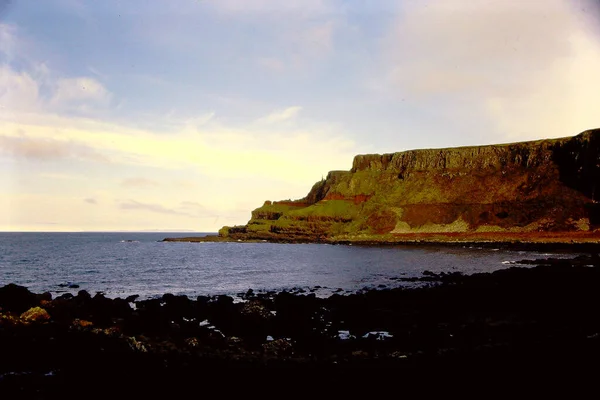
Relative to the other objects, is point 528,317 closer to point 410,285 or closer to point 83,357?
point 410,285

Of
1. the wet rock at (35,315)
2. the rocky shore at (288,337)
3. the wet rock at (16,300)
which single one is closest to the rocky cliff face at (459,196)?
the rocky shore at (288,337)

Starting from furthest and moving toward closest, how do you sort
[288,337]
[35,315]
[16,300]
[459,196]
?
[459,196]
[16,300]
[288,337]
[35,315]

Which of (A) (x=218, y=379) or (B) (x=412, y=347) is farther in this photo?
(B) (x=412, y=347)

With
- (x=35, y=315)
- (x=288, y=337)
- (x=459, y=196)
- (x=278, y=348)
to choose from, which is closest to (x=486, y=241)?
(x=459, y=196)

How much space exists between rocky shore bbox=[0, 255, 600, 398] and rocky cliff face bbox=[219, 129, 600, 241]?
304 feet

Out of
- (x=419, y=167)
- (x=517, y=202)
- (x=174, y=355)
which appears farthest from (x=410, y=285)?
(x=419, y=167)

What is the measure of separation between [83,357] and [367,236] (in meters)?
123

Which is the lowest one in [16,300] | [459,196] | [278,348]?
[278,348]

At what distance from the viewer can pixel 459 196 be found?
134125 mm

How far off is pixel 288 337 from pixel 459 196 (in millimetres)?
124702

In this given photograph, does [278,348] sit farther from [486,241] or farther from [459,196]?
[459,196]

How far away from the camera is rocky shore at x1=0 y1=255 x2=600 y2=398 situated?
12703 mm

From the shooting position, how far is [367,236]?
134125 millimetres

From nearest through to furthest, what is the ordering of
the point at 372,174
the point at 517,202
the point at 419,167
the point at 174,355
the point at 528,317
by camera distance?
the point at 174,355 → the point at 528,317 → the point at 517,202 → the point at 419,167 → the point at 372,174
